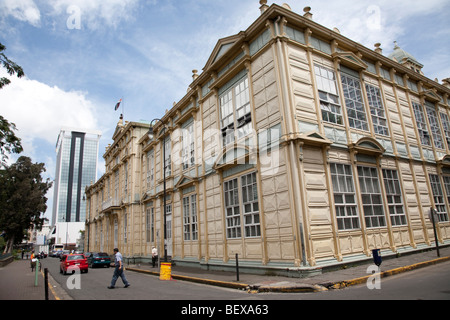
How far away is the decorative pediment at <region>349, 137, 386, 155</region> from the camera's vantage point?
1367 centimetres

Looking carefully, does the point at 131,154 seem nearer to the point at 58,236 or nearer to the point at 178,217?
the point at 178,217

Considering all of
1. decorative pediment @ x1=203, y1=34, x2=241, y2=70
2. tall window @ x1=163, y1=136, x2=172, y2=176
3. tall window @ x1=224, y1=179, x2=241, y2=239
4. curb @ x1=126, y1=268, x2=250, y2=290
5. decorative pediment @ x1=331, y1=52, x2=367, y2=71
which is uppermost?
decorative pediment @ x1=203, y1=34, x2=241, y2=70

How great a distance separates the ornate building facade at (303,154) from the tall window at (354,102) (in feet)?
0.28

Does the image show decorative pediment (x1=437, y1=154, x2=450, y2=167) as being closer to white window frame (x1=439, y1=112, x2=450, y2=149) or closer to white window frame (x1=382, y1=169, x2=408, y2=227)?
white window frame (x1=439, y1=112, x2=450, y2=149)

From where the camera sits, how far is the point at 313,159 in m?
12.2

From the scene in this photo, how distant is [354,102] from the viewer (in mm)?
15219

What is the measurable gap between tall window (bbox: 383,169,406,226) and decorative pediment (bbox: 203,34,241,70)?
10271 millimetres

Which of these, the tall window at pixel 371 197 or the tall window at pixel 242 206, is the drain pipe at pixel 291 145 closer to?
the tall window at pixel 242 206

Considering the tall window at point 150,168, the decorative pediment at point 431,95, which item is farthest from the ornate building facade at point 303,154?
the tall window at point 150,168

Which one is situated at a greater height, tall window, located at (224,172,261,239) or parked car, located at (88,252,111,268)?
tall window, located at (224,172,261,239)

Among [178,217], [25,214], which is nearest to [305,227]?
[178,217]

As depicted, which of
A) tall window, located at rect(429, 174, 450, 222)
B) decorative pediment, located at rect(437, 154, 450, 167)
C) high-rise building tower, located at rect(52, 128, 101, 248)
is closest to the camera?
tall window, located at rect(429, 174, 450, 222)

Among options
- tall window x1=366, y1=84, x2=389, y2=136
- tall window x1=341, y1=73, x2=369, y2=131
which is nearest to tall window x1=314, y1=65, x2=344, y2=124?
tall window x1=341, y1=73, x2=369, y2=131

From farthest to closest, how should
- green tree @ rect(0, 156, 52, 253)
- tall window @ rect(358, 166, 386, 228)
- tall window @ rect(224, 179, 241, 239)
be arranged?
1. green tree @ rect(0, 156, 52, 253)
2. tall window @ rect(224, 179, 241, 239)
3. tall window @ rect(358, 166, 386, 228)
